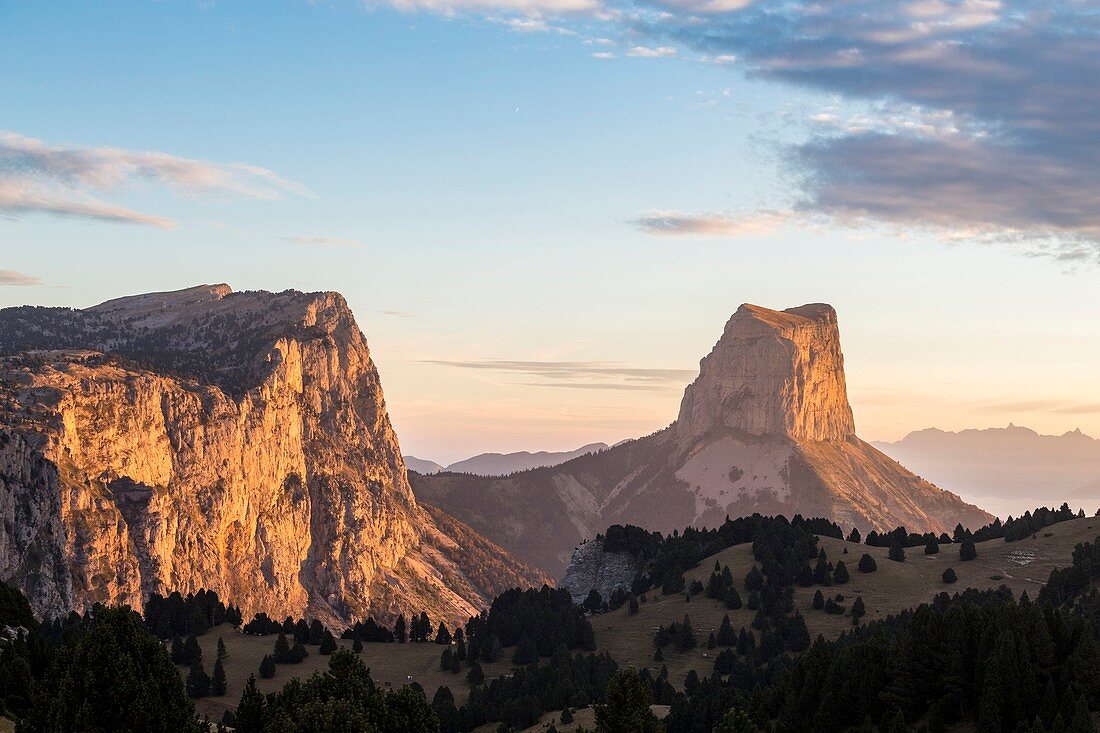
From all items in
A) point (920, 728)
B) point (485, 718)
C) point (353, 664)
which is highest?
point (353, 664)

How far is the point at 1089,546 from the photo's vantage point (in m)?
200

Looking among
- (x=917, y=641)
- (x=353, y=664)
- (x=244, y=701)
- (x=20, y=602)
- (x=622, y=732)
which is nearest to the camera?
(x=353, y=664)

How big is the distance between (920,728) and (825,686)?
14.4m

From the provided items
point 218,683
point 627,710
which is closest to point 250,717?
point 627,710

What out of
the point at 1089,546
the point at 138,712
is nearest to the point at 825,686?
the point at 138,712

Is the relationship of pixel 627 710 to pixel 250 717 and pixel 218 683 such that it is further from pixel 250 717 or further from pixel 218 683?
pixel 218 683

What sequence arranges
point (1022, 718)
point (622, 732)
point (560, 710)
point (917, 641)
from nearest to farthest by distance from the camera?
point (622, 732) < point (1022, 718) < point (917, 641) < point (560, 710)

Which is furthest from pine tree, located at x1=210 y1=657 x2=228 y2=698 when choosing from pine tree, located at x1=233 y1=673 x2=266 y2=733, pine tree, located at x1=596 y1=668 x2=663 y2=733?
pine tree, located at x1=596 y1=668 x2=663 y2=733

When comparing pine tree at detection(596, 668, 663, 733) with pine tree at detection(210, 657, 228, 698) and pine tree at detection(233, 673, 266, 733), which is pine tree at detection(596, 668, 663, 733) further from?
pine tree at detection(210, 657, 228, 698)

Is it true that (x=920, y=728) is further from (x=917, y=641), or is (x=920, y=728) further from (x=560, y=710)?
(x=560, y=710)

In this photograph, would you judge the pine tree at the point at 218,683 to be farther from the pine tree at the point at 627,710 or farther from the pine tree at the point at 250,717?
the pine tree at the point at 627,710

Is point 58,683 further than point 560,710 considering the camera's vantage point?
No

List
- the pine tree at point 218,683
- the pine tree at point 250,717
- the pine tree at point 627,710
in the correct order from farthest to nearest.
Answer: the pine tree at point 218,683, the pine tree at point 250,717, the pine tree at point 627,710

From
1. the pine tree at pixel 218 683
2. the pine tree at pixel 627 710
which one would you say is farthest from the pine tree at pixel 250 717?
the pine tree at pixel 218 683
